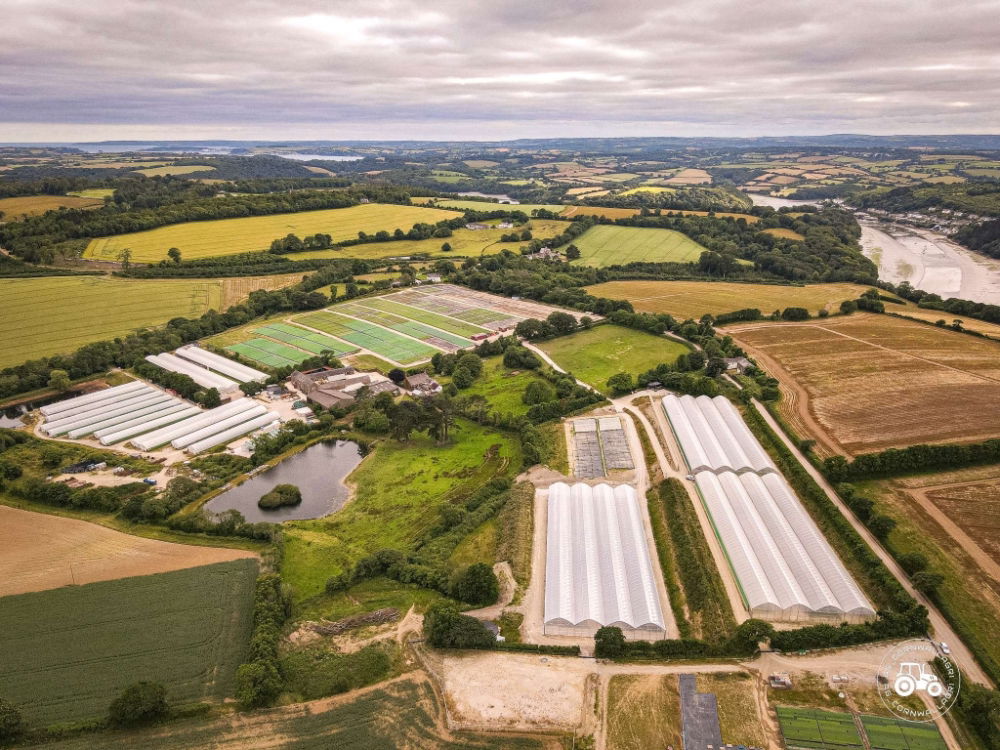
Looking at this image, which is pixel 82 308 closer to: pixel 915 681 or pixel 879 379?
pixel 915 681

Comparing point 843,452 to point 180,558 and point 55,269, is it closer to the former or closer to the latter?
point 180,558

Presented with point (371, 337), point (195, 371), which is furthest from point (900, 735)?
point (195, 371)

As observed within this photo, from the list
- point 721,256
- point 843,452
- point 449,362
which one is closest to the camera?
point 843,452

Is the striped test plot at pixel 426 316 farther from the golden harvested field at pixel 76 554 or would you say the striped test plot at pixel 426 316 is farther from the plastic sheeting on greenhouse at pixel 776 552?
the golden harvested field at pixel 76 554

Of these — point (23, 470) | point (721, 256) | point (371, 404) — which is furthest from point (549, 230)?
point (23, 470)

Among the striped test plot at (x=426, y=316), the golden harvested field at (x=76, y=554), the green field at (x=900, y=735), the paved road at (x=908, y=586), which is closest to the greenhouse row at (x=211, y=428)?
the golden harvested field at (x=76, y=554)

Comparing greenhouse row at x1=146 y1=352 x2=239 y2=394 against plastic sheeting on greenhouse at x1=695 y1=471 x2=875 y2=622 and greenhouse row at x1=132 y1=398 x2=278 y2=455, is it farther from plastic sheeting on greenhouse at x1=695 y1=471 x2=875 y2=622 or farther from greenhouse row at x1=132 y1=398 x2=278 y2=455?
plastic sheeting on greenhouse at x1=695 y1=471 x2=875 y2=622

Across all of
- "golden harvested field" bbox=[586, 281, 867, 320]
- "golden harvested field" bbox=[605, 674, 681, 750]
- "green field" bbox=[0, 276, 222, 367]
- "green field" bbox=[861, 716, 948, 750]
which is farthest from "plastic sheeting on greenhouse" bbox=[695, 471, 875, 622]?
"green field" bbox=[0, 276, 222, 367]
